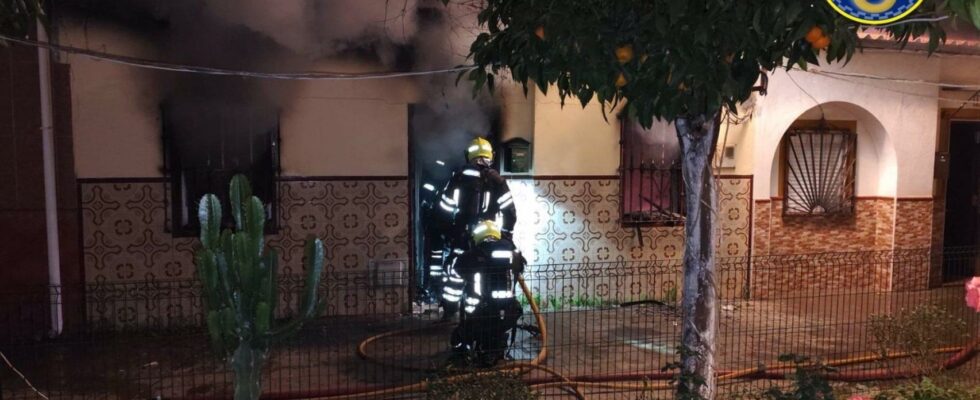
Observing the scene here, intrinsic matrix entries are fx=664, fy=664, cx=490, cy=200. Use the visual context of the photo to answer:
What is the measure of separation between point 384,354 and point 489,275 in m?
1.72

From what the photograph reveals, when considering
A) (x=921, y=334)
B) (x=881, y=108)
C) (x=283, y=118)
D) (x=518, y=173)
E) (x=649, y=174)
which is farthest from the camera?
(x=881, y=108)

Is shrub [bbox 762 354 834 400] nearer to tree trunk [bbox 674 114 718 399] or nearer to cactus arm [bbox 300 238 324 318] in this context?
tree trunk [bbox 674 114 718 399]

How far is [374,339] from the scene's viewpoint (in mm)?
8000

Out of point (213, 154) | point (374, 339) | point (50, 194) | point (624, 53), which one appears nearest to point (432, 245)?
point (374, 339)

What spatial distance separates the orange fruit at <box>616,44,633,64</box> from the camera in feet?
14.2

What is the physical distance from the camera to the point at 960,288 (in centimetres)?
1142

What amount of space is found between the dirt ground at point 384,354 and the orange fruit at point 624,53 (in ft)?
10.7

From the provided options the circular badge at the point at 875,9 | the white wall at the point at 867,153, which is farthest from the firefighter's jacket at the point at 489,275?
the white wall at the point at 867,153

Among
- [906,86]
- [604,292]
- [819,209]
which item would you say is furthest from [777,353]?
[906,86]

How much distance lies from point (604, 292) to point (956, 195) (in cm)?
735

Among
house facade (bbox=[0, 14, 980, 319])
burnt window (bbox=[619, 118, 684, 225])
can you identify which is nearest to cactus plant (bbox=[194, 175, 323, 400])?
house facade (bbox=[0, 14, 980, 319])

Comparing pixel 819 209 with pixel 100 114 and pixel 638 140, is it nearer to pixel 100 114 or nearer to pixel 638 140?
pixel 638 140

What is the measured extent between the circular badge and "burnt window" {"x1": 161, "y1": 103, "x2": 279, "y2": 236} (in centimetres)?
693

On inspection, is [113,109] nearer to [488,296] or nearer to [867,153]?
[488,296]
